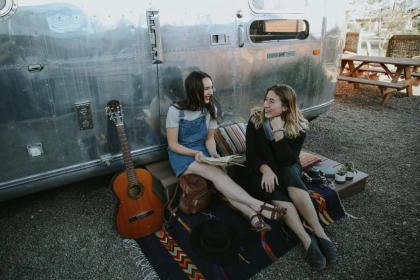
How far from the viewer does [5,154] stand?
2.54 m

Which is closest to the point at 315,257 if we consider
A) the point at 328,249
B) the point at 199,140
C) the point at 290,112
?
the point at 328,249

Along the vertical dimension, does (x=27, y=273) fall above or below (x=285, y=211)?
below

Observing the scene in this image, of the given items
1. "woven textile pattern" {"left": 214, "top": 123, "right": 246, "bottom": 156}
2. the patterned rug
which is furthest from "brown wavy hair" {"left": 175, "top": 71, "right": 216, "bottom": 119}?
the patterned rug

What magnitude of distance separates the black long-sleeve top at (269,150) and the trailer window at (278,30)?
1.29 metres

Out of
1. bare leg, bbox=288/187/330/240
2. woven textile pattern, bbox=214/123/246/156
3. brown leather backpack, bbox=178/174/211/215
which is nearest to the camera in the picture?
bare leg, bbox=288/187/330/240

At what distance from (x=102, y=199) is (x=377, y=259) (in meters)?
2.60

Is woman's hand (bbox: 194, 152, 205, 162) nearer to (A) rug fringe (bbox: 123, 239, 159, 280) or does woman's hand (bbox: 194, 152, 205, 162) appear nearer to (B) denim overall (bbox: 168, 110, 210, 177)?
(B) denim overall (bbox: 168, 110, 210, 177)

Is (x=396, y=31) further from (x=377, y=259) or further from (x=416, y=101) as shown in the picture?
(x=377, y=259)

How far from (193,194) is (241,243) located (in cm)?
58

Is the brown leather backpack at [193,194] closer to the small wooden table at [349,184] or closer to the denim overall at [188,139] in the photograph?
the denim overall at [188,139]

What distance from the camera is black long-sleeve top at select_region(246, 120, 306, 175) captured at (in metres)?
2.80

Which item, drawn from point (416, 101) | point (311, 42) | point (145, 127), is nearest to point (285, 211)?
point (145, 127)

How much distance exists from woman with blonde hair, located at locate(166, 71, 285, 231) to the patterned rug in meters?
0.21

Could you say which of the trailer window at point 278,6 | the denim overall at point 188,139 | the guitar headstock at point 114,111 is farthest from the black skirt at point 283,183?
the trailer window at point 278,6
